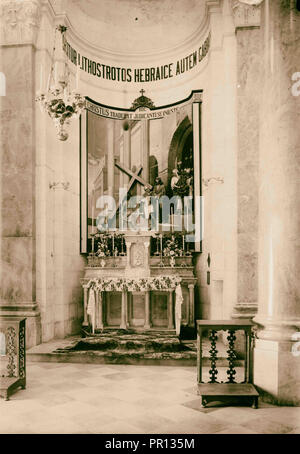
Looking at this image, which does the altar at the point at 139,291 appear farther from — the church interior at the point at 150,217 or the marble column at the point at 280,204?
the marble column at the point at 280,204

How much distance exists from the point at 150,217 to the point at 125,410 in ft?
18.3

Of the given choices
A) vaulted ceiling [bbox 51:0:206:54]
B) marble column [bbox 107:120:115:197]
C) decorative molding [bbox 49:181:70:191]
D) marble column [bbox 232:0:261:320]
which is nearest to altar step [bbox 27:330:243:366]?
marble column [bbox 232:0:261:320]

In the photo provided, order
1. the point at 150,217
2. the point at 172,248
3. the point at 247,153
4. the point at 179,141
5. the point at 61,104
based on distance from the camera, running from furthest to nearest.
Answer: the point at 179,141, the point at 150,217, the point at 172,248, the point at 247,153, the point at 61,104

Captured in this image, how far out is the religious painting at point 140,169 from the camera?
995 centimetres

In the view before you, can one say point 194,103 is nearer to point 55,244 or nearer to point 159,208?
point 159,208

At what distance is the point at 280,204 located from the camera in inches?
210

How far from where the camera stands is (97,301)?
916 centimetres

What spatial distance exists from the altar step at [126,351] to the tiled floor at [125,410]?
63 centimetres

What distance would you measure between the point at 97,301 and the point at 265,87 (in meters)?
5.42

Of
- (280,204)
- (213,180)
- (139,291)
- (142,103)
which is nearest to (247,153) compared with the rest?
(213,180)

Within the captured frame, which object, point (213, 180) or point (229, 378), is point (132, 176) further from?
point (229, 378)

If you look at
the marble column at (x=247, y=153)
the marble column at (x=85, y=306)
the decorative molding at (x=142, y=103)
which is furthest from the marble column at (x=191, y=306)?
the decorative molding at (x=142, y=103)
